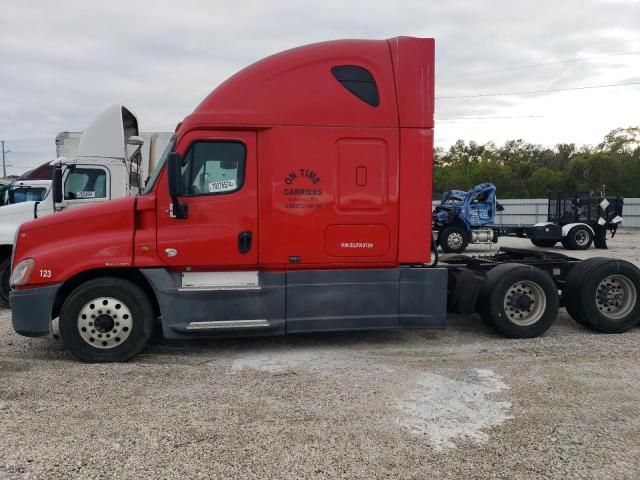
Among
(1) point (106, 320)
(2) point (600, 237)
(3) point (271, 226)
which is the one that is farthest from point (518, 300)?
(2) point (600, 237)

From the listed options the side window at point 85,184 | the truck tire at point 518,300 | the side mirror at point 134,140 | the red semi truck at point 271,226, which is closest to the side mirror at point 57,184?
the side window at point 85,184

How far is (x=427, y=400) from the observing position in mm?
4406

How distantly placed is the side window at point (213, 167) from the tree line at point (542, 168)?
37053 millimetres

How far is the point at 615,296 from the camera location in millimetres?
6594

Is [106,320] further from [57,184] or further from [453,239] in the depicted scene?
[453,239]

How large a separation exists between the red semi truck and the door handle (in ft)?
0.04

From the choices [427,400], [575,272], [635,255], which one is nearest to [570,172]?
[635,255]

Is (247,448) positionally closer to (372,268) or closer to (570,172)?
(372,268)

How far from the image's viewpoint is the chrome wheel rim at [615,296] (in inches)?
257

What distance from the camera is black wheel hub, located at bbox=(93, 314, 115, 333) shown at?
536cm

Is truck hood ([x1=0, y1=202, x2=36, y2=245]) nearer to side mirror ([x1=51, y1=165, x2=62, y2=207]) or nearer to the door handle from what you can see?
side mirror ([x1=51, y1=165, x2=62, y2=207])

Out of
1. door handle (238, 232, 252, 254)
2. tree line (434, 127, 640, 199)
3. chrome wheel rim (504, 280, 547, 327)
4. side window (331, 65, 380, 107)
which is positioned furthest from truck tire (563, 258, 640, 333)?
tree line (434, 127, 640, 199)

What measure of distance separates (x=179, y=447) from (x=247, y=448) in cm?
48

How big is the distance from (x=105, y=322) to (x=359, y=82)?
378 cm
